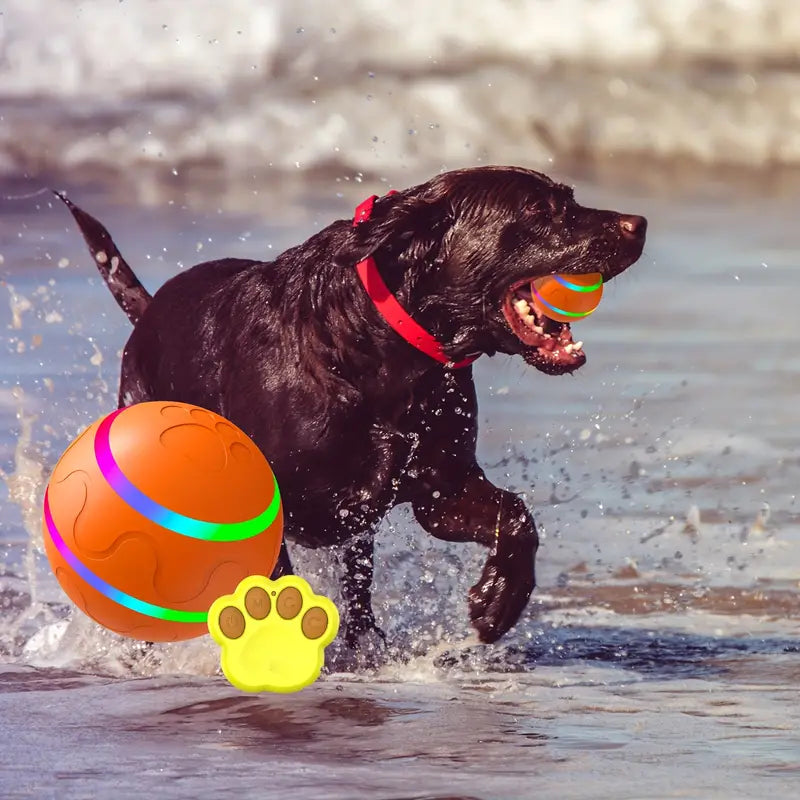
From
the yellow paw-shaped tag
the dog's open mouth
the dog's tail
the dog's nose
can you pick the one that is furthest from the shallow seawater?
the dog's tail

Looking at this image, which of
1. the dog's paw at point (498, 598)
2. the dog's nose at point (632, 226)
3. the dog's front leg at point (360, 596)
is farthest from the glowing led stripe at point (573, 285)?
the dog's front leg at point (360, 596)

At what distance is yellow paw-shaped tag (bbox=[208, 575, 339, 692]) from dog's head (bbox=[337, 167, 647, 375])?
29.2 inches

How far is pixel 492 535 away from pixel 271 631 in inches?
28.1

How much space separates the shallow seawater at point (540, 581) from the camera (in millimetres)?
2627

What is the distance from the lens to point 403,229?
3.29 meters

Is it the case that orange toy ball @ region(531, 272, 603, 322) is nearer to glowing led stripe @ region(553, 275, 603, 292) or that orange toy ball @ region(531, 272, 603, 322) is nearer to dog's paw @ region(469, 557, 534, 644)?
glowing led stripe @ region(553, 275, 603, 292)

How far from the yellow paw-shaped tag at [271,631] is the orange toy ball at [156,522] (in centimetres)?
11

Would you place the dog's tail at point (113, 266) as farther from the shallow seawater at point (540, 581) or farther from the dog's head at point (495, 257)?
the dog's head at point (495, 257)

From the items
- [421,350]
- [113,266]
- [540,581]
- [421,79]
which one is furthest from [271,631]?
[421,79]

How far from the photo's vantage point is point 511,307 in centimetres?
335

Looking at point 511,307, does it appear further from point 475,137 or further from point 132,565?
point 475,137

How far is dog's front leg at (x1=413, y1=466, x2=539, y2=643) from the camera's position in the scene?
10.9ft

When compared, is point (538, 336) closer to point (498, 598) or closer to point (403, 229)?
point (403, 229)

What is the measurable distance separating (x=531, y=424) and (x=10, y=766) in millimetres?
2560
